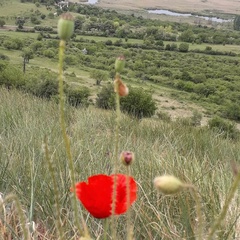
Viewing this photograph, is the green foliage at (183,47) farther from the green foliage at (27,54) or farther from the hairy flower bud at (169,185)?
the hairy flower bud at (169,185)

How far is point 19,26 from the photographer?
67.4 meters

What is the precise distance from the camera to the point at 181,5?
106 m

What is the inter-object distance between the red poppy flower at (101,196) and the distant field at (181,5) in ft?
336

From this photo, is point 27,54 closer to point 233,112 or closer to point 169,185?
point 233,112

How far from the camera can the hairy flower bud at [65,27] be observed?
1.56ft

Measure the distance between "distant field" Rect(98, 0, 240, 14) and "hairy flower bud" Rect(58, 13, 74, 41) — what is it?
337ft

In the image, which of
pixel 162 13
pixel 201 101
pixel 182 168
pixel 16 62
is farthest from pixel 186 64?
pixel 182 168

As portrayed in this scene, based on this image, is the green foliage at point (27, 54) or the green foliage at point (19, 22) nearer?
the green foliage at point (27, 54)

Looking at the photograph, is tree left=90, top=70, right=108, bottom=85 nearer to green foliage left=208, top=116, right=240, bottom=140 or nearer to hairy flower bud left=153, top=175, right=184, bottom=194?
green foliage left=208, top=116, right=240, bottom=140

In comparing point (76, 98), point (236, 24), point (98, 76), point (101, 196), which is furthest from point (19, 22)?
point (101, 196)

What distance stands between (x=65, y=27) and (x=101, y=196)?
1.17 feet

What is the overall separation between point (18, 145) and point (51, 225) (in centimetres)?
81

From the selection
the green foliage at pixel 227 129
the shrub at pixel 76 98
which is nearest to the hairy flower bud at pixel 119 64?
the green foliage at pixel 227 129

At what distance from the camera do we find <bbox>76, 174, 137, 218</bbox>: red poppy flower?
73 centimetres
